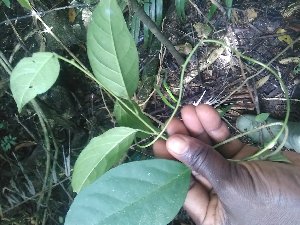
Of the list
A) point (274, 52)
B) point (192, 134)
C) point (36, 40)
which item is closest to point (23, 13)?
point (36, 40)

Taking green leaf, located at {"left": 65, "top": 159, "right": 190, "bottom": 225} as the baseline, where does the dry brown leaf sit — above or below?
below

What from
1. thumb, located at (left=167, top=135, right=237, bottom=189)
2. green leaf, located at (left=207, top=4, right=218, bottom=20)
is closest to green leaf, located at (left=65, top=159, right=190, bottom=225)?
thumb, located at (left=167, top=135, right=237, bottom=189)

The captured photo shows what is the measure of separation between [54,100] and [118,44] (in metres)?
0.90

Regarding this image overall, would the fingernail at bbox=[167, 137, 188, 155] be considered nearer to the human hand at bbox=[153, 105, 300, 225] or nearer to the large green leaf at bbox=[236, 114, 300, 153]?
the human hand at bbox=[153, 105, 300, 225]

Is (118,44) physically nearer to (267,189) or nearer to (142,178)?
(142,178)

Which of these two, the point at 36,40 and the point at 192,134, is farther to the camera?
the point at 36,40

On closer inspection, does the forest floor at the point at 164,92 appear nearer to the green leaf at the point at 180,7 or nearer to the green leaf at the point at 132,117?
the green leaf at the point at 180,7

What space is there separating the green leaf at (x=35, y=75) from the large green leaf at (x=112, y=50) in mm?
81

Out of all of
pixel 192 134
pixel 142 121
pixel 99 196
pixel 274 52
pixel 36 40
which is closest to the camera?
pixel 99 196

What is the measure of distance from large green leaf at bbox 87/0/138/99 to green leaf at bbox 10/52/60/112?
3.2 inches

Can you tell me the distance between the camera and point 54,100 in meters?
1.60

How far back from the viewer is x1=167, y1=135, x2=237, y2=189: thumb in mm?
818

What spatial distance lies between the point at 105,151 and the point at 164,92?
91 cm

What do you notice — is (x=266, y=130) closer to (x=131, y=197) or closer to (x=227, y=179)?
(x=227, y=179)
